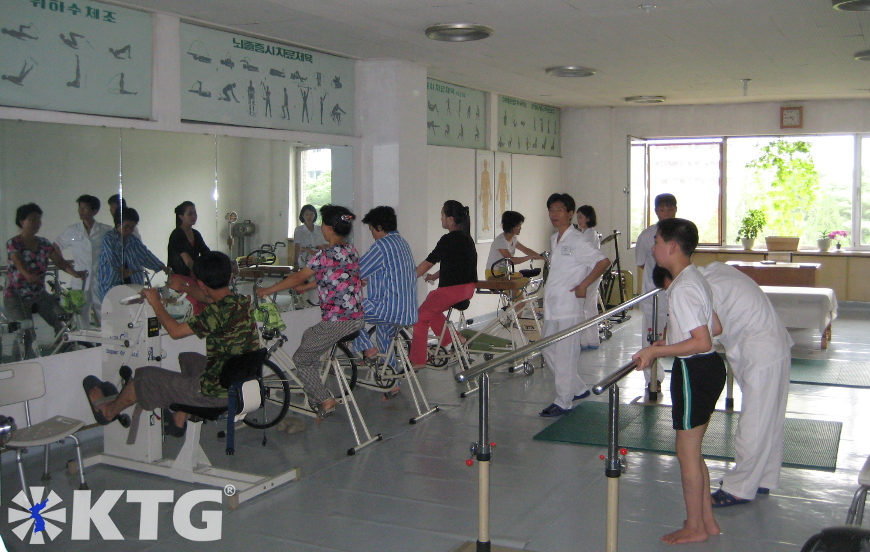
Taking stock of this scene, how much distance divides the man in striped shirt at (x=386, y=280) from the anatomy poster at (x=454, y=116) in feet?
11.2

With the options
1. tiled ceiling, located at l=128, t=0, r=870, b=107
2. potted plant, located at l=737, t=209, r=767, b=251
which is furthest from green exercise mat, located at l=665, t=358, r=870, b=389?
potted plant, located at l=737, t=209, r=767, b=251

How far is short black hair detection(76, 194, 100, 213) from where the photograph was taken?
17.1 ft

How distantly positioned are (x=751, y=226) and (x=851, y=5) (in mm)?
7184

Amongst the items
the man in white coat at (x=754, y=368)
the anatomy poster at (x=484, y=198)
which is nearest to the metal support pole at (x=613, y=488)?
the man in white coat at (x=754, y=368)

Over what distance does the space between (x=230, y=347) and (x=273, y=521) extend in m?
0.91

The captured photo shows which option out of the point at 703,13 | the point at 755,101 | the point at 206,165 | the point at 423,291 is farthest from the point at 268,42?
the point at 755,101

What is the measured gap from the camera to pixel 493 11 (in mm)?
5816

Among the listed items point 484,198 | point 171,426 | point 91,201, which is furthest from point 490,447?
point 484,198

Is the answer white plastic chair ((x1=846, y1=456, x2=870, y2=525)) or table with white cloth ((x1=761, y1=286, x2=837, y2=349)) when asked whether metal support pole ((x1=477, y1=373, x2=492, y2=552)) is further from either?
table with white cloth ((x1=761, y1=286, x2=837, y2=349))

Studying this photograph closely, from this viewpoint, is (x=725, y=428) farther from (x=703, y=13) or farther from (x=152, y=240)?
(x=152, y=240)

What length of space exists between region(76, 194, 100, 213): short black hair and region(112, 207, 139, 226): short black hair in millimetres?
143

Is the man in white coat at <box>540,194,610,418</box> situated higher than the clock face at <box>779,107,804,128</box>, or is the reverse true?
the clock face at <box>779,107,804,128</box>

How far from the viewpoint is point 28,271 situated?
4953 millimetres

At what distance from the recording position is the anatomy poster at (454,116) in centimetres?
924
